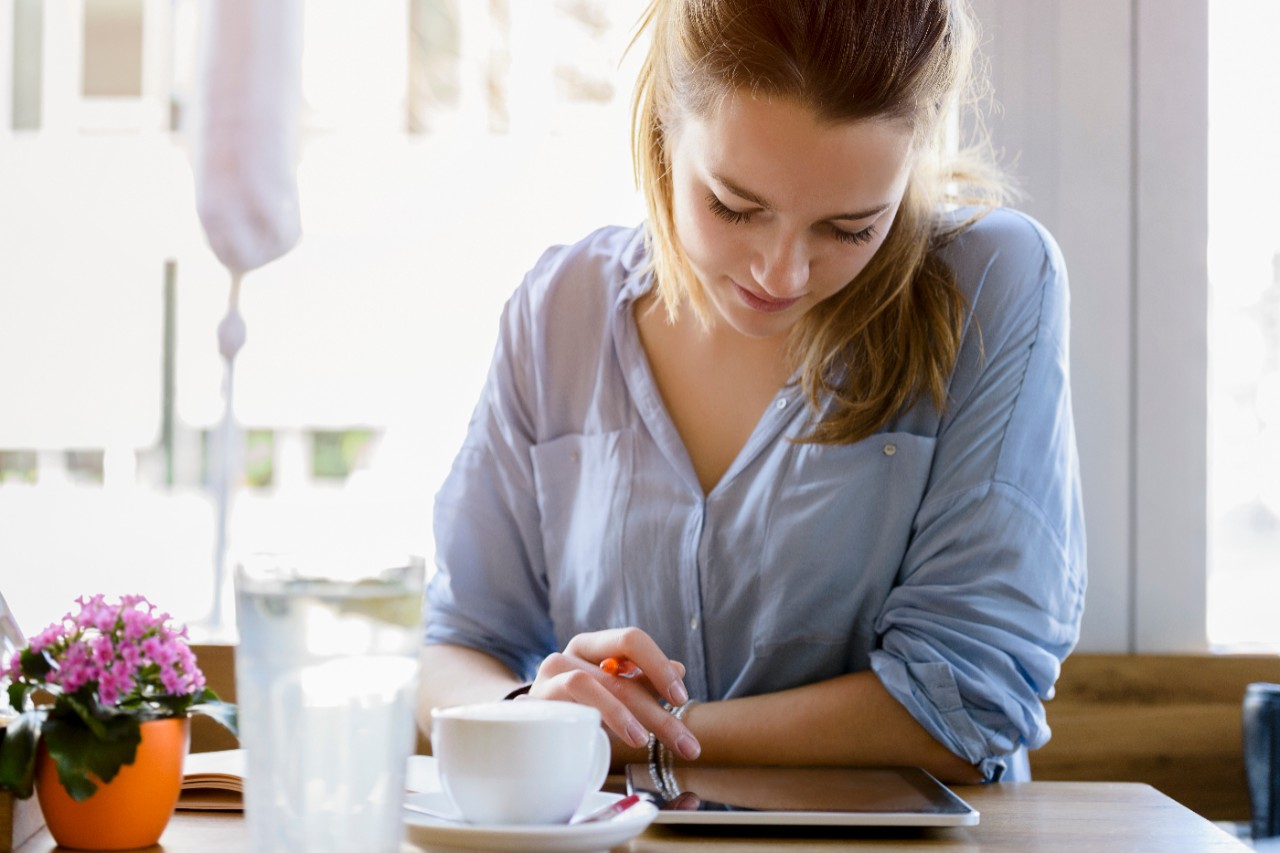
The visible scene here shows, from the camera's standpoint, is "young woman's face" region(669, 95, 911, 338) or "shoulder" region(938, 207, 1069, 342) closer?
"young woman's face" region(669, 95, 911, 338)

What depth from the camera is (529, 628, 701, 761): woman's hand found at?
0.95m

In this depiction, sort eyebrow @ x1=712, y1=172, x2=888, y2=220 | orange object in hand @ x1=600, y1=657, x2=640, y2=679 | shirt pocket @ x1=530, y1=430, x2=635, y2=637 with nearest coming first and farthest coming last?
orange object in hand @ x1=600, y1=657, x2=640, y2=679 → eyebrow @ x1=712, y1=172, x2=888, y2=220 → shirt pocket @ x1=530, y1=430, x2=635, y2=637

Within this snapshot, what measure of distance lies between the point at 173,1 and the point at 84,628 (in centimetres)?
148

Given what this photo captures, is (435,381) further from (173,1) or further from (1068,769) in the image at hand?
(1068,769)

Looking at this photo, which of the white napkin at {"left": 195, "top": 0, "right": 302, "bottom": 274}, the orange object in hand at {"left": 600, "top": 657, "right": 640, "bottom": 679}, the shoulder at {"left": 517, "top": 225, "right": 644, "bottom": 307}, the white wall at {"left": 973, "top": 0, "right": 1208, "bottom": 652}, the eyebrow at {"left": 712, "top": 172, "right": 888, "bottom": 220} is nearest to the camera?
the orange object in hand at {"left": 600, "top": 657, "right": 640, "bottom": 679}

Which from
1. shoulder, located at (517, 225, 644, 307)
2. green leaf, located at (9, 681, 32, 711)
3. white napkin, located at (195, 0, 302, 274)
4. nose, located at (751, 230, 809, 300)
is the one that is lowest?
green leaf, located at (9, 681, 32, 711)

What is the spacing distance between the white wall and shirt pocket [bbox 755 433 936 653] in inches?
24.5

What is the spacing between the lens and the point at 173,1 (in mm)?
1979

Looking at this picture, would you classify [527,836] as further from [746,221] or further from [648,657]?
[746,221]

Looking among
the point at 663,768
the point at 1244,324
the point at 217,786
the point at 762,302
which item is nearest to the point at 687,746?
the point at 663,768

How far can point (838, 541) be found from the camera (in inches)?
50.8

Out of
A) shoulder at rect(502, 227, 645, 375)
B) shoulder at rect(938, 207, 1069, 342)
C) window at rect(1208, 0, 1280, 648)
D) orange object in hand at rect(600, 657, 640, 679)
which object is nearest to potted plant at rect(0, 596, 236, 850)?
orange object in hand at rect(600, 657, 640, 679)

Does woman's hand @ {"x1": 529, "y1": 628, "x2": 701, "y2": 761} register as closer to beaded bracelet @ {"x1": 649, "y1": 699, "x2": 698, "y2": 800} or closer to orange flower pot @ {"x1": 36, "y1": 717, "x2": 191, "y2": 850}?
beaded bracelet @ {"x1": 649, "y1": 699, "x2": 698, "y2": 800}

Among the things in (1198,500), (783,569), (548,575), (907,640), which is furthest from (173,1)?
(1198,500)
